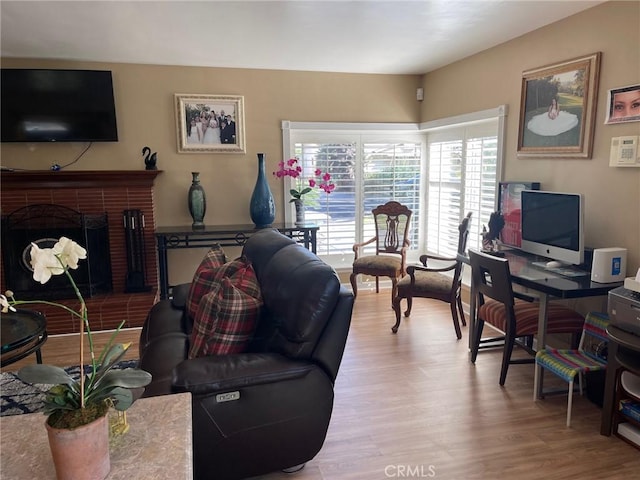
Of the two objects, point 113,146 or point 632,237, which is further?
point 113,146

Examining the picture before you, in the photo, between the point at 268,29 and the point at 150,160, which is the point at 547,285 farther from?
the point at 150,160

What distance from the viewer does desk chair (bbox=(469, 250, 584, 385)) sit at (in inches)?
111

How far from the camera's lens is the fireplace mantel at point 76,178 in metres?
3.97

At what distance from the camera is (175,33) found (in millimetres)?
3355

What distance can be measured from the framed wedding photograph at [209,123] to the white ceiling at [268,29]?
0.35m

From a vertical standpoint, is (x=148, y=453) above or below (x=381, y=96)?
below

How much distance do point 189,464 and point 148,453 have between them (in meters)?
0.11

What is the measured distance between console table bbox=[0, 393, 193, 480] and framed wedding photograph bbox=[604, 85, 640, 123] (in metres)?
2.85

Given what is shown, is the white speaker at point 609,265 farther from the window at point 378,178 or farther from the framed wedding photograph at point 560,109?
the window at point 378,178

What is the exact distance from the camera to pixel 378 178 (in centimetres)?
516

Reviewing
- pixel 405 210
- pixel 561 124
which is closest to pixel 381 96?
pixel 405 210

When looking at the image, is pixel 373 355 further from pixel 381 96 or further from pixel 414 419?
pixel 381 96

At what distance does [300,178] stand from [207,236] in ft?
3.91

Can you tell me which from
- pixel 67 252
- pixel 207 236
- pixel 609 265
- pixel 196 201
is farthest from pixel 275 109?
pixel 67 252
